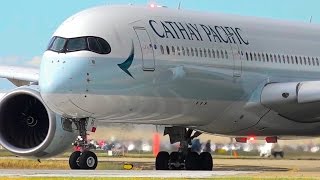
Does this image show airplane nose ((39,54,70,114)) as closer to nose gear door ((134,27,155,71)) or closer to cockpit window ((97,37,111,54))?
cockpit window ((97,37,111,54))

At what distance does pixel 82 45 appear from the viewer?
86.3ft

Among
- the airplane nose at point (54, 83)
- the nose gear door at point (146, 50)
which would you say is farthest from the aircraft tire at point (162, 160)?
the airplane nose at point (54, 83)

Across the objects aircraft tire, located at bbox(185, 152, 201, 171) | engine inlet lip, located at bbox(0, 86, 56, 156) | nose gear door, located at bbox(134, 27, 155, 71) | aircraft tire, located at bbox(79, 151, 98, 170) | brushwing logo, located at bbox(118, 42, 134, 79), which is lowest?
aircraft tire, located at bbox(79, 151, 98, 170)

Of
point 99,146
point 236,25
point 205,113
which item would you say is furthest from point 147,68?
point 99,146

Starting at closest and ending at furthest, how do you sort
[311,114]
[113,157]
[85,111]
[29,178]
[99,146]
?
[29,178] → [85,111] → [311,114] → [99,146] → [113,157]

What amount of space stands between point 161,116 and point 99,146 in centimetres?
590

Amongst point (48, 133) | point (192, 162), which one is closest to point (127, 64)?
point (48, 133)

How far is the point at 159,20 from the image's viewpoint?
92.5ft

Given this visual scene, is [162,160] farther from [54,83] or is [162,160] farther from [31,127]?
[54,83]

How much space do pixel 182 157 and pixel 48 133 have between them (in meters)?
4.58

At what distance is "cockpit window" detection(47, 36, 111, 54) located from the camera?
86.0ft

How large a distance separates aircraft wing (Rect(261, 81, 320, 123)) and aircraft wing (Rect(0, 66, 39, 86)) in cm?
683

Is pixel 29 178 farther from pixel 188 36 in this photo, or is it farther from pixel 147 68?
pixel 188 36

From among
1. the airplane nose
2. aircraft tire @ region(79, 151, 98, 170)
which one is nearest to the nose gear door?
the airplane nose
